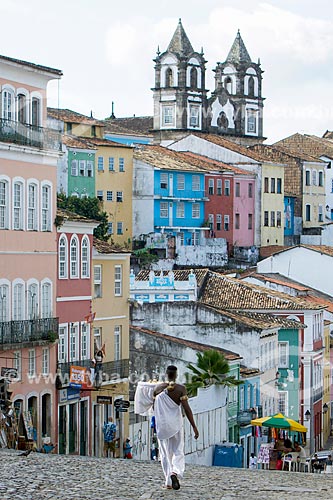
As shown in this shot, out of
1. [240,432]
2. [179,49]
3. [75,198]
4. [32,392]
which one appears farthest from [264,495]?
[179,49]

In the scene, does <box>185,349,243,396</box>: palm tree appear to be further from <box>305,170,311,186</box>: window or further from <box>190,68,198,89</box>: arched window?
<box>190,68,198,89</box>: arched window

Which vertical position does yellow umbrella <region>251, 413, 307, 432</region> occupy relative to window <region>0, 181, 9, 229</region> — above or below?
below

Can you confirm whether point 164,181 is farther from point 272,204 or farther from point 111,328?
point 111,328

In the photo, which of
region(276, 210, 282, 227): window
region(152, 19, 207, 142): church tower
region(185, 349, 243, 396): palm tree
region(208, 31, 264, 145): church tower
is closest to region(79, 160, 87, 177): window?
region(276, 210, 282, 227): window

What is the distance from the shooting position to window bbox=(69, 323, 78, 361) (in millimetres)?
43406

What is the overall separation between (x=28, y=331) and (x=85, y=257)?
4493mm

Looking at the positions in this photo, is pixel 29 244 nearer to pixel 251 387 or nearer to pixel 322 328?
pixel 251 387

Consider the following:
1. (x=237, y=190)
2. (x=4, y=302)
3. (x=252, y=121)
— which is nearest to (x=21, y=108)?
(x=4, y=302)

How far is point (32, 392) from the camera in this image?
40.2 m

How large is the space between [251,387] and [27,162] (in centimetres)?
1955

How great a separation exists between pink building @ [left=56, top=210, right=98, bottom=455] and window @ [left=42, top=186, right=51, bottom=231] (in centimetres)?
45

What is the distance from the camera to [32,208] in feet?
136

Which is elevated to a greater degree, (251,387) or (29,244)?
(29,244)

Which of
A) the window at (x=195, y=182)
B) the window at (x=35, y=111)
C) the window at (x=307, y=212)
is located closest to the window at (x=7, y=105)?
the window at (x=35, y=111)
